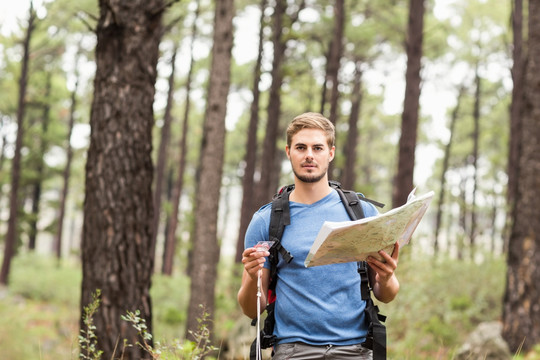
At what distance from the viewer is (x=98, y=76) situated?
4707mm

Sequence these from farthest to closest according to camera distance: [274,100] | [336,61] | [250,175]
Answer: [250,175] < [274,100] < [336,61]

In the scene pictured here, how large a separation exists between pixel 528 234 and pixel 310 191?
629 cm

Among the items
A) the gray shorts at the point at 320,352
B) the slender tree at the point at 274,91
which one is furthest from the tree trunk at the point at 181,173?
the gray shorts at the point at 320,352

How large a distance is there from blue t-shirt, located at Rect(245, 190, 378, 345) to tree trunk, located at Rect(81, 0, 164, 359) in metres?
2.15

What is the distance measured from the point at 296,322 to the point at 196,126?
3283 centimetres

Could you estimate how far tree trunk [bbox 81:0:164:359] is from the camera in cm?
452

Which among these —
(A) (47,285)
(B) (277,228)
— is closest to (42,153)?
(A) (47,285)

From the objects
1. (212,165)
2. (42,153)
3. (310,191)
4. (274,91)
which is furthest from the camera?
(42,153)

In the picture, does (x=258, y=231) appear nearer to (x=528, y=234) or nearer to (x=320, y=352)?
(x=320, y=352)

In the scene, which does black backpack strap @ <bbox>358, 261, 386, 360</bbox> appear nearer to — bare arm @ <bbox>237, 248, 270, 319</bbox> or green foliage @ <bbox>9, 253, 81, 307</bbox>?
bare arm @ <bbox>237, 248, 270, 319</bbox>

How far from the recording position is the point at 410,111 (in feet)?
37.8

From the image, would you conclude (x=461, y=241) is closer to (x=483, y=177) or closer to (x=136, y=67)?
(x=136, y=67)

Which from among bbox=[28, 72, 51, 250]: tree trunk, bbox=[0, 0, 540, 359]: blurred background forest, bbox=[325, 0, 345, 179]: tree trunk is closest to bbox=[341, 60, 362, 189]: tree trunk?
bbox=[0, 0, 540, 359]: blurred background forest

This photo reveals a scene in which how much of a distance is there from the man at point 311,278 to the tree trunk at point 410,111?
8.68m
